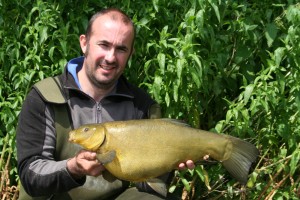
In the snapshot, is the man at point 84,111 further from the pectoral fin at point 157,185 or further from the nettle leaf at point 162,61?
the nettle leaf at point 162,61

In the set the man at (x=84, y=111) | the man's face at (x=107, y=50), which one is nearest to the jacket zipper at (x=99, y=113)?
the man at (x=84, y=111)

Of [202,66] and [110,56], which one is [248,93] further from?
[110,56]

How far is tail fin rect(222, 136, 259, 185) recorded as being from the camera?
3598 mm

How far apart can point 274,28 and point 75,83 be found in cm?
148

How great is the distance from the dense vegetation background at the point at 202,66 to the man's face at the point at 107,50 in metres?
0.56

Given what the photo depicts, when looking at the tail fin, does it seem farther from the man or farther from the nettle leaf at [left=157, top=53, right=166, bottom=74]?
the nettle leaf at [left=157, top=53, right=166, bottom=74]

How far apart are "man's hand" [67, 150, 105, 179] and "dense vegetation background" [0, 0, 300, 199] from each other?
1089 millimetres

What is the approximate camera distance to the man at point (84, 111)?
12.1ft

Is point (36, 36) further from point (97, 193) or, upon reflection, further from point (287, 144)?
point (287, 144)

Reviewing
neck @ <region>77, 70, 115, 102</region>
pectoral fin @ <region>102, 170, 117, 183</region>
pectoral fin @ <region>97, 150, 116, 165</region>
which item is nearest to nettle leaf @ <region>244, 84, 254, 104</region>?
neck @ <region>77, 70, 115, 102</region>

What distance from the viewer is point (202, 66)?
4.60 m

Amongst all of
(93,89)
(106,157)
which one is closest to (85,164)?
(106,157)

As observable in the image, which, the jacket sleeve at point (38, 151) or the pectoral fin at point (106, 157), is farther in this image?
the jacket sleeve at point (38, 151)

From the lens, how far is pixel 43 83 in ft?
12.7
